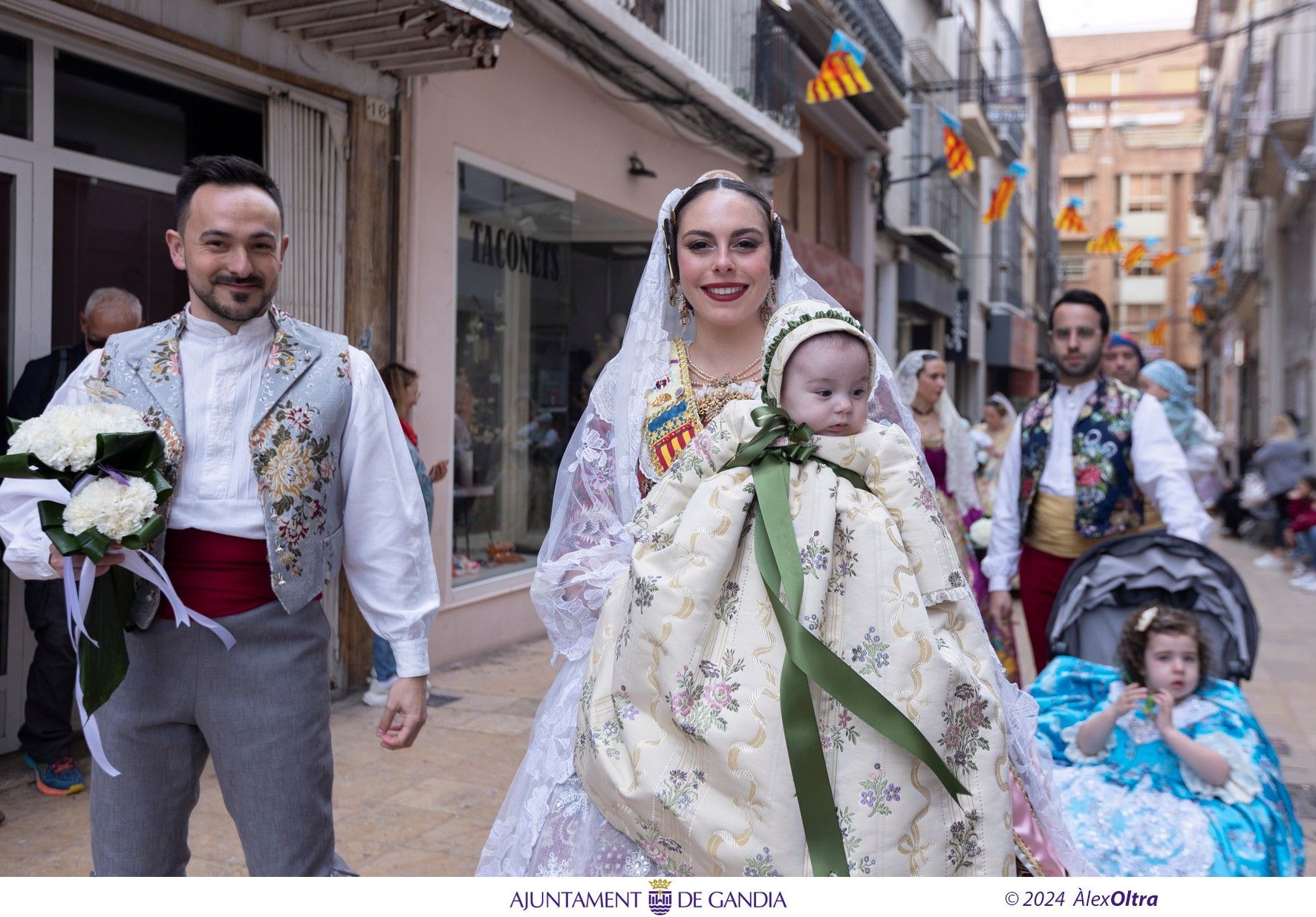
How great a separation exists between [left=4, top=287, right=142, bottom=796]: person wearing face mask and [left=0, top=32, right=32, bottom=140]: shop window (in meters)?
0.82

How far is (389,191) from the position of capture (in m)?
6.17

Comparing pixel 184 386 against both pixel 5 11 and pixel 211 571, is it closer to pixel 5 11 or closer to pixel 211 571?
pixel 211 571

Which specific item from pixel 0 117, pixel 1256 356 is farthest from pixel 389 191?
pixel 1256 356

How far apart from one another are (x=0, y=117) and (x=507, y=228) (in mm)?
3472

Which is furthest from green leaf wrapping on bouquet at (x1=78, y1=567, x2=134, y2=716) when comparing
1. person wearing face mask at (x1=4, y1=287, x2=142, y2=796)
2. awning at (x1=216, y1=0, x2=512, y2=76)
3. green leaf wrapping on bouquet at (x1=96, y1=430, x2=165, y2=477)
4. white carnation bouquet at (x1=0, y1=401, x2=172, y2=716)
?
awning at (x1=216, y1=0, x2=512, y2=76)

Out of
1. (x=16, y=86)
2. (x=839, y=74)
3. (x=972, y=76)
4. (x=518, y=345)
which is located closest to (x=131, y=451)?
(x=16, y=86)

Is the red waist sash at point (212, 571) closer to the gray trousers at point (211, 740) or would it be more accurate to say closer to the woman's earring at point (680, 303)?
the gray trousers at point (211, 740)

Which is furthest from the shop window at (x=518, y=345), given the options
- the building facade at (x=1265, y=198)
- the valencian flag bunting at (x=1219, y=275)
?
the valencian flag bunting at (x=1219, y=275)

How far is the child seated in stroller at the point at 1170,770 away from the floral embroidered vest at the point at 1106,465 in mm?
414

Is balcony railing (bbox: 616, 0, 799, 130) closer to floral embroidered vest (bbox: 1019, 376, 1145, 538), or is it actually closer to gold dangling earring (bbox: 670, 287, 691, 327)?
floral embroidered vest (bbox: 1019, 376, 1145, 538)

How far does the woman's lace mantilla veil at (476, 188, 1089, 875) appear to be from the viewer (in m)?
2.25

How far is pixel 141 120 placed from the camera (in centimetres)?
520

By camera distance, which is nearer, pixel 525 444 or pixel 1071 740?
pixel 1071 740

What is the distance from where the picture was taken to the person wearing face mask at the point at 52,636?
4277 mm
